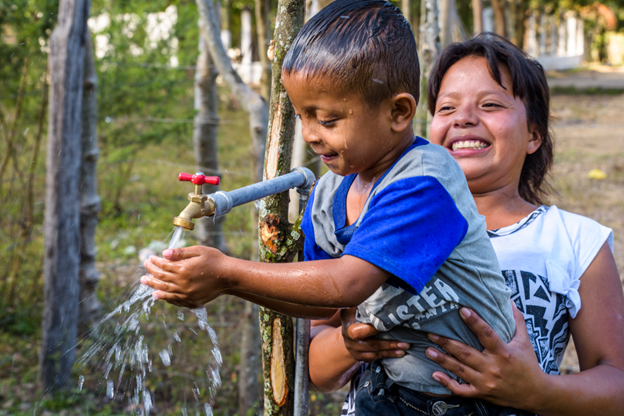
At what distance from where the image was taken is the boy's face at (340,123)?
1099 millimetres

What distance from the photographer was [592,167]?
962 centimetres

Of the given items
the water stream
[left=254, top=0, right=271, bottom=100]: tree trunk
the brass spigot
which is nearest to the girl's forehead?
the brass spigot

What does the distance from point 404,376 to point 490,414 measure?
0.26 metres

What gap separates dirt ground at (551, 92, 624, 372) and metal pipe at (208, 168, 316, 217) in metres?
2.85

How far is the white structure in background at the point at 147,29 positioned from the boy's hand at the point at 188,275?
6321 mm

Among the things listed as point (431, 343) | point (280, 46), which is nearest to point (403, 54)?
point (280, 46)

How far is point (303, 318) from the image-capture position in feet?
4.71

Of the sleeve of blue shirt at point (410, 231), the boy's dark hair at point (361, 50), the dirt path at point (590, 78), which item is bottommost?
the sleeve of blue shirt at point (410, 231)

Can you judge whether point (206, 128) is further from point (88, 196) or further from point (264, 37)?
point (264, 37)

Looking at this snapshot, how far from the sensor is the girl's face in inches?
64.9

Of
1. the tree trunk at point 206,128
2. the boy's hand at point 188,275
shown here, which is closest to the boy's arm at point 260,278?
the boy's hand at point 188,275

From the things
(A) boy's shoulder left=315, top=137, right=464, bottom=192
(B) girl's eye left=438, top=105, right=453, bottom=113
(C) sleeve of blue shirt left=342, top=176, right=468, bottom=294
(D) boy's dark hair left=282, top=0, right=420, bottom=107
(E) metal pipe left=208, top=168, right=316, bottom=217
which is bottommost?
(C) sleeve of blue shirt left=342, top=176, right=468, bottom=294

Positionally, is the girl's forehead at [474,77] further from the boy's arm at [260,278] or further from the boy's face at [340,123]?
the boy's arm at [260,278]

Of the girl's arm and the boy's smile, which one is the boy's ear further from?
the girl's arm
